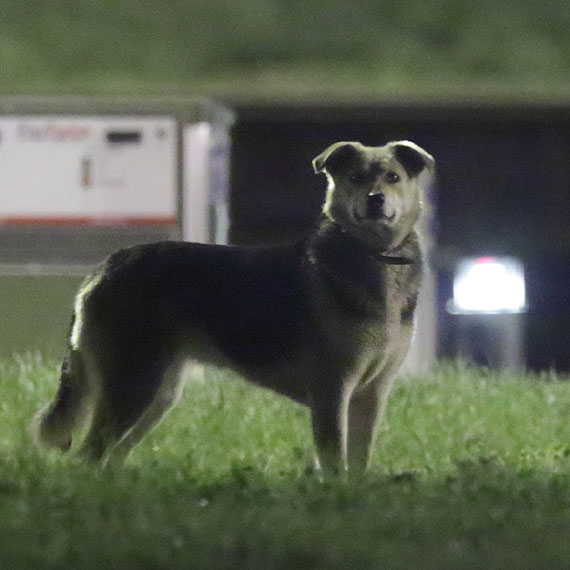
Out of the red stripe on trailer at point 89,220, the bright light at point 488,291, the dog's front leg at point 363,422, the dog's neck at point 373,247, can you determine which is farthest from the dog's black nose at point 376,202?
the bright light at point 488,291

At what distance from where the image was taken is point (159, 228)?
29.1 ft

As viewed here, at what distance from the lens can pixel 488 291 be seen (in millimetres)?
9508

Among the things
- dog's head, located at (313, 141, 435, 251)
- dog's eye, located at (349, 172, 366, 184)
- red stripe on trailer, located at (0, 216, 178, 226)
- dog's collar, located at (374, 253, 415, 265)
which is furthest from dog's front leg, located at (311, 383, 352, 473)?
red stripe on trailer, located at (0, 216, 178, 226)

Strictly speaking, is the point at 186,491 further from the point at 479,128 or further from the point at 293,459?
the point at 479,128

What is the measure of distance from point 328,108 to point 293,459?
4059mm

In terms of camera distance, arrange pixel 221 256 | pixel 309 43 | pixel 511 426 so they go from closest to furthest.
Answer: pixel 221 256 → pixel 511 426 → pixel 309 43

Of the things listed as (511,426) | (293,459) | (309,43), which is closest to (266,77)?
(309,43)

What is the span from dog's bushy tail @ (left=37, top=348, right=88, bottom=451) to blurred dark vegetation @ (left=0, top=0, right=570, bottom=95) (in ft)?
27.9

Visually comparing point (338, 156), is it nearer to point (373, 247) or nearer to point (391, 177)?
point (391, 177)

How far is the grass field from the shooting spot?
3.75 m

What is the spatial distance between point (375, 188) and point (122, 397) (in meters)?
1.24

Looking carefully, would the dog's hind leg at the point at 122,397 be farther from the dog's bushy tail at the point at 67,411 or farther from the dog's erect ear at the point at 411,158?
the dog's erect ear at the point at 411,158

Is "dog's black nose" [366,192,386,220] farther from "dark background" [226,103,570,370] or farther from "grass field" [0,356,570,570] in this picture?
"dark background" [226,103,570,370]

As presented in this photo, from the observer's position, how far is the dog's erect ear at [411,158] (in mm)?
5340
